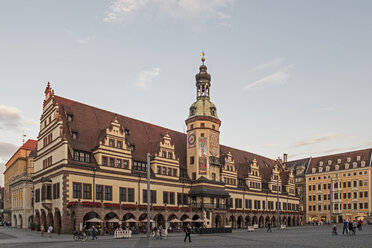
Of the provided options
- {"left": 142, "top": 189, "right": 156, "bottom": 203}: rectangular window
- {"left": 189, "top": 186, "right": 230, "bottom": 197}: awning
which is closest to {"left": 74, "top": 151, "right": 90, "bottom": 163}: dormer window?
{"left": 142, "top": 189, "right": 156, "bottom": 203}: rectangular window

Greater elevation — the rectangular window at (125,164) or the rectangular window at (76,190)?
the rectangular window at (125,164)

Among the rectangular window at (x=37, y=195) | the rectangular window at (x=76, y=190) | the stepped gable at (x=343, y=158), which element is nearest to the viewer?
the rectangular window at (x=76, y=190)

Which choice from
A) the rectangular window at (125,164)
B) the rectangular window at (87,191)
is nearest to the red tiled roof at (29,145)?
the rectangular window at (125,164)

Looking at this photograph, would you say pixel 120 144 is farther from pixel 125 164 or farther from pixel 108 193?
pixel 108 193

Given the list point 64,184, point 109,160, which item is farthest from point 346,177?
point 64,184

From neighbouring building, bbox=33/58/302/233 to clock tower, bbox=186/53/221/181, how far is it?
0.18 m

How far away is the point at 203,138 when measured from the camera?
7950 centimetres

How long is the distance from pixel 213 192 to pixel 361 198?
192ft

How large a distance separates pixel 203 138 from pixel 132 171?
60.9 feet

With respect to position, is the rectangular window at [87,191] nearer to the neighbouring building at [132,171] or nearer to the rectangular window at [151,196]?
the neighbouring building at [132,171]

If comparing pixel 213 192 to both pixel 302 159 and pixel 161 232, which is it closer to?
pixel 161 232

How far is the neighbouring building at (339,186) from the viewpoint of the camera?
116375mm

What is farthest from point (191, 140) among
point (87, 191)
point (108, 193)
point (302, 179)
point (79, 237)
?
point (302, 179)

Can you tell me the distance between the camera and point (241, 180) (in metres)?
93.4
